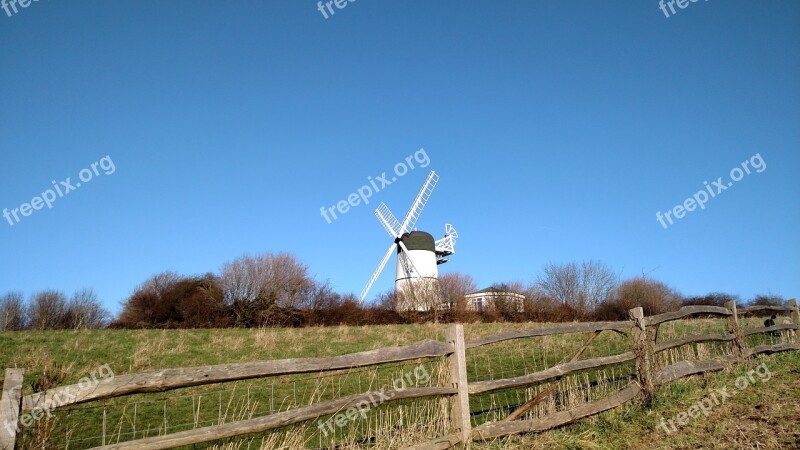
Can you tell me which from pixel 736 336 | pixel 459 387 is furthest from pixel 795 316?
pixel 459 387

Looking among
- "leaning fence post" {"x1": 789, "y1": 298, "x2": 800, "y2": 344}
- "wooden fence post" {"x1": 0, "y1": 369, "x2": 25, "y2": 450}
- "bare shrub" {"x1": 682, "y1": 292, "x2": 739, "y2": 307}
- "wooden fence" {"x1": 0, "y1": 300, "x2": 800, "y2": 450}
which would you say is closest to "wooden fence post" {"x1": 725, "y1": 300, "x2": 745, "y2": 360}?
"wooden fence" {"x1": 0, "y1": 300, "x2": 800, "y2": 450}

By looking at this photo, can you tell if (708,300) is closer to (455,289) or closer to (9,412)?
(455,289)

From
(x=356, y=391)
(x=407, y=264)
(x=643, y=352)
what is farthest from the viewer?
(x=407, y=264)

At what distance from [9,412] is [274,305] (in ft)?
97.6

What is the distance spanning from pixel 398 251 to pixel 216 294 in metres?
19.0

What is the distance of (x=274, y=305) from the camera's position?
32250 millimetres

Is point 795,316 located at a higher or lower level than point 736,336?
higher

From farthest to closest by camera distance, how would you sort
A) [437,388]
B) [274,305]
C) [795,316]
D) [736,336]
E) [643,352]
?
[274,305] → [795,316] → [736,336] → [643,352] → [437,388]

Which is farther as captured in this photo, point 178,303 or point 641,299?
point 641,299

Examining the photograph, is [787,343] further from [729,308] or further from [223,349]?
[223,349]

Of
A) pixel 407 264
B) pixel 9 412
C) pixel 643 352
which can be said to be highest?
pixel 407 264

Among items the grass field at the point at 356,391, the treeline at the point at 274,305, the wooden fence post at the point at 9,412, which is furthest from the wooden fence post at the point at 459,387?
the treeline at the point at 274,305

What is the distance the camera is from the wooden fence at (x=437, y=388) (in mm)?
3539

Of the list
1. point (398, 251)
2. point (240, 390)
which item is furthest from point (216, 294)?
point (240, 390)
